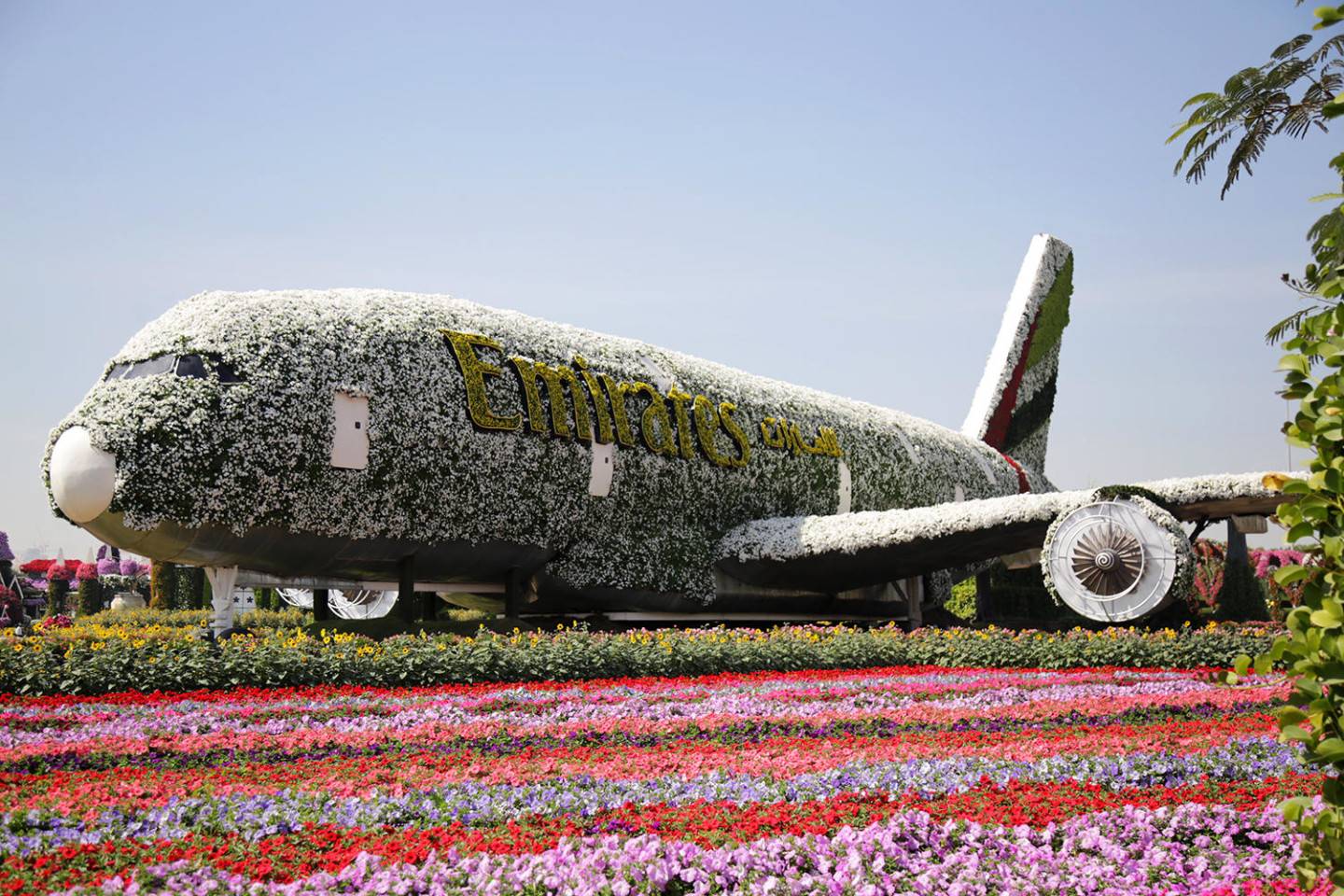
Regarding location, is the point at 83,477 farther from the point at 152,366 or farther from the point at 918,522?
the point at 918,522

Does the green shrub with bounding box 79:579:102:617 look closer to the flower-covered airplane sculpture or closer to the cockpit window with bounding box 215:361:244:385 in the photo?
the flower-covered airplane sculpture

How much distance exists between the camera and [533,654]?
11664 mm

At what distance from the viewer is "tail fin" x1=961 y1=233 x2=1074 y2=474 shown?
28438 mm

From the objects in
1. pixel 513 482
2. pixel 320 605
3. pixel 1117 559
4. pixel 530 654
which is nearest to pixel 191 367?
pixel 513 482

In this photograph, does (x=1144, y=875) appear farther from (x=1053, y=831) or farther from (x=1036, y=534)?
(x=1036, y=534)

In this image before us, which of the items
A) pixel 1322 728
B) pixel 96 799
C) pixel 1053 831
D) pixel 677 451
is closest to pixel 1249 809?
pixel 1053 831

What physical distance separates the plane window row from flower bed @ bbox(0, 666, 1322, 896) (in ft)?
13.9

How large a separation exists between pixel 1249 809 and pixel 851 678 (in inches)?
291

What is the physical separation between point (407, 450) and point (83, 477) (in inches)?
148

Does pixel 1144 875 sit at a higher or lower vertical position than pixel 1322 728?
lower

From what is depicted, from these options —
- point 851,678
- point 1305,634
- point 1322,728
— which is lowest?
point 851,678

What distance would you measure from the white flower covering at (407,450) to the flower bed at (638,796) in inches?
132

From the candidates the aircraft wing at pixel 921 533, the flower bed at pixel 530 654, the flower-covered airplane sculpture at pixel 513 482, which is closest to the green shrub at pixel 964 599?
the flower-covered airplane sculpture at pixel 513 482

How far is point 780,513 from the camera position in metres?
19.3
